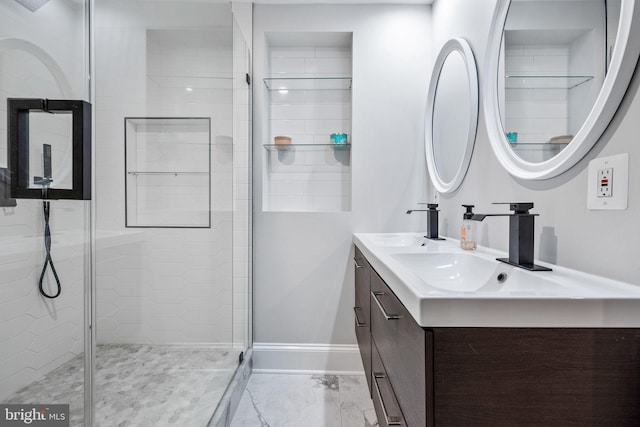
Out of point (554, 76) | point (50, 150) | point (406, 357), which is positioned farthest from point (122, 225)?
point (554, 76)

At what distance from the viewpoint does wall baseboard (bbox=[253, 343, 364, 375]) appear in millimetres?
2369

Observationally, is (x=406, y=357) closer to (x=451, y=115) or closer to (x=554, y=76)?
(x=554, y=76)

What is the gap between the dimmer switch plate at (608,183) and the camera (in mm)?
834

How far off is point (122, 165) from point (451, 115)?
1682 mm

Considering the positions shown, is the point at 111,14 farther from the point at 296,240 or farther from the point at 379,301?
the point at 296,240

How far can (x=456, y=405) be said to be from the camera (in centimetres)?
68

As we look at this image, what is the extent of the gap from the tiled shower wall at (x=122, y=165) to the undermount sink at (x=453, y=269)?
2.70 feet

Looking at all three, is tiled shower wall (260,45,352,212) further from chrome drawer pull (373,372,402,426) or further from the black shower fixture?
the black shower fixture

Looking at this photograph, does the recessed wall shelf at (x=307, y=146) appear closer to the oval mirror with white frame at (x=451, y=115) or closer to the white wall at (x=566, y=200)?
the oval mirror with white frame at (x=451, y=115)

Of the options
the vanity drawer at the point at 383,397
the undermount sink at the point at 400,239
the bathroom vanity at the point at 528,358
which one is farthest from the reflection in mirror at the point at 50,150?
the undermount sink at the point at 400,239

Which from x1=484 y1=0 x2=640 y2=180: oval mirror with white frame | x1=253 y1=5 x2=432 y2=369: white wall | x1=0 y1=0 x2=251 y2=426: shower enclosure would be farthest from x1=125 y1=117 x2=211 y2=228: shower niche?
x1=484 y1=0 x2=640 y2=180: oval mirror with white frame

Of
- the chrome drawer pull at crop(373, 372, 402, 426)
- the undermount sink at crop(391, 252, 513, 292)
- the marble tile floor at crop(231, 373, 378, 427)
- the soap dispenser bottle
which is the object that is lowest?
the marble tile floor at crop(231, 373, 378, 427)

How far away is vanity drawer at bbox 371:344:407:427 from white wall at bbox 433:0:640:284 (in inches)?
25.8

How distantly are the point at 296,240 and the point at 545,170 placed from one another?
159 cm
